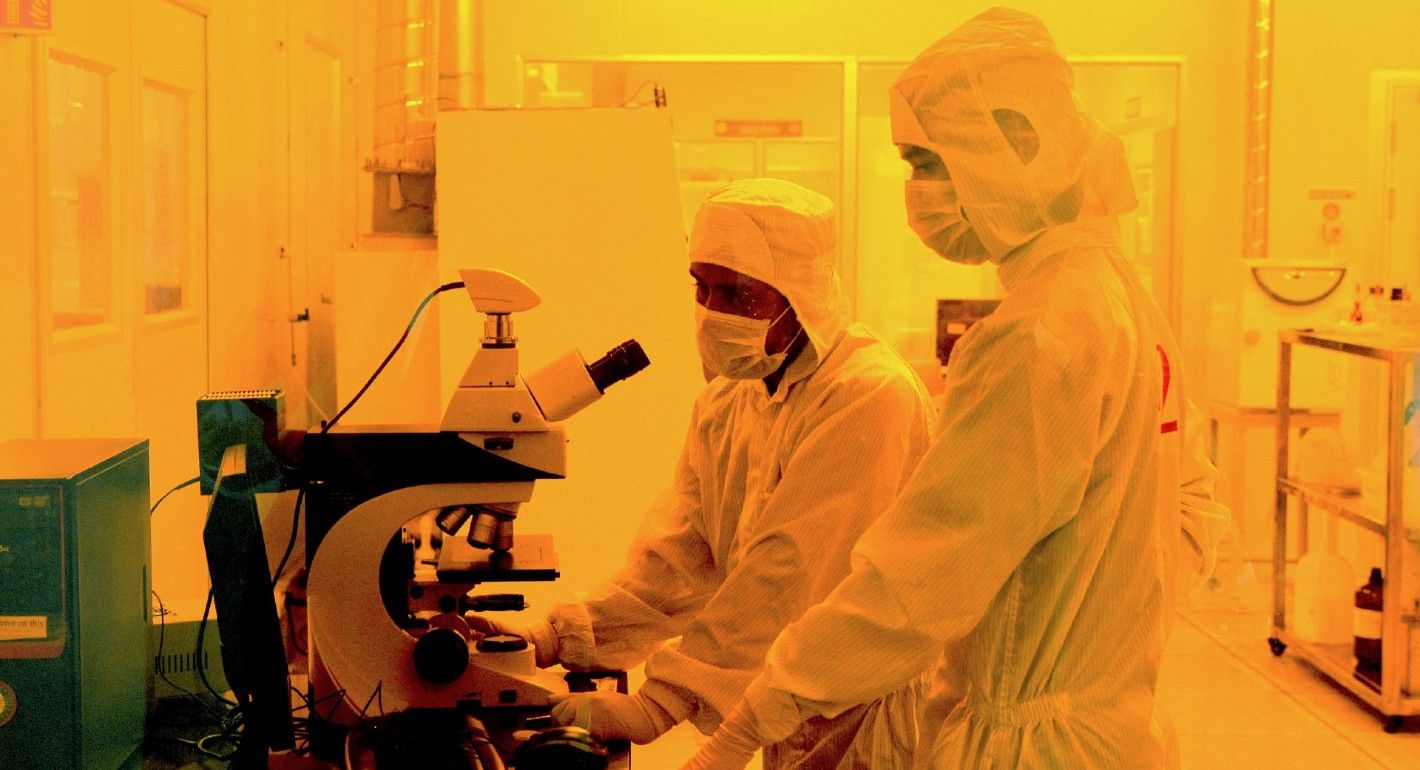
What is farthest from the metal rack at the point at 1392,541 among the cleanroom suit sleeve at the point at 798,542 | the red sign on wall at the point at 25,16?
the red sign on wall at the point at 25,16

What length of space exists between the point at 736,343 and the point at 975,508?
0.57 meters

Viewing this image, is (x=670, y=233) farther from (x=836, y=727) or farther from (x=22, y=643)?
(x=22, y=643)

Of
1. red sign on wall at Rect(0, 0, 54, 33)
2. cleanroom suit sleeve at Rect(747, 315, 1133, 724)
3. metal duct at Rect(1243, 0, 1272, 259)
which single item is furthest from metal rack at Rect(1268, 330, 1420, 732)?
red sign on wall at Rect(0, 0, 54, 33)

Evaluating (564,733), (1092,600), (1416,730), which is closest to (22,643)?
(564,733)

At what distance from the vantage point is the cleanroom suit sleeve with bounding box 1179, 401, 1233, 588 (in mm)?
1569

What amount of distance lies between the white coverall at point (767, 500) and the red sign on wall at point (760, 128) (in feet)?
13.3

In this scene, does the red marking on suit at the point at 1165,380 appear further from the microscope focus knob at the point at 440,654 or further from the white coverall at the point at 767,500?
the microscope focus knob at the point at 440,654

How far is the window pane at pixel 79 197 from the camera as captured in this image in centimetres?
340

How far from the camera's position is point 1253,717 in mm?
3965

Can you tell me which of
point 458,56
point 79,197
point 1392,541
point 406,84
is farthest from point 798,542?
point 458,56

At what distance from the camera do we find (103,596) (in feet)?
5.18

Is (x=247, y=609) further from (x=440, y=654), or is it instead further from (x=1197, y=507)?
(x=1197, y=507)

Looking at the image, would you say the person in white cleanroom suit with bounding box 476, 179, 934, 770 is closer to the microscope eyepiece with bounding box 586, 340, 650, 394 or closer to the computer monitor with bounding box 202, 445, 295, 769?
the microscope eyepiece with bounding box 586, 340, 650, 394

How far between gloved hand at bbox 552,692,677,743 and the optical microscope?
0.16 ft
